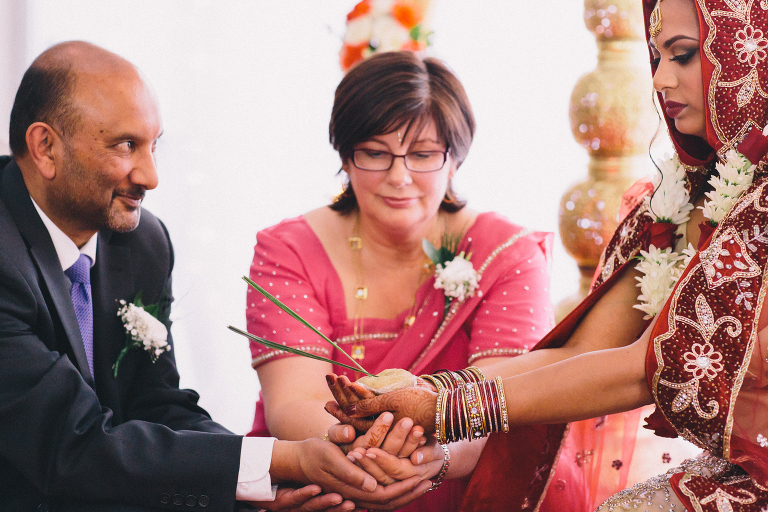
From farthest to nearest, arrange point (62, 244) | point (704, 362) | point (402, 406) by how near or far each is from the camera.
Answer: point (62, 244)
point (402, 406)
point (704, 362)

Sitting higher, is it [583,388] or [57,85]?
[57,85]

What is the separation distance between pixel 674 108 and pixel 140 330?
1536 mm

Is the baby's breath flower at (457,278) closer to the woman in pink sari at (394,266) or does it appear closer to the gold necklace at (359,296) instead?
the woman in pink sari at (394,266)

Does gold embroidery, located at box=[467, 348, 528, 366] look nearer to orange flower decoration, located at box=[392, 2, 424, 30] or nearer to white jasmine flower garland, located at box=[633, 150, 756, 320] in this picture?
Result: white jasmine flower garland, located at box=[633, 150, 756, 320]

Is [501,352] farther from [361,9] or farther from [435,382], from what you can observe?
[361,9]

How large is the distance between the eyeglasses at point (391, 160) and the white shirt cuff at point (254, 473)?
0.95 m

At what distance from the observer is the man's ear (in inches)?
81.7

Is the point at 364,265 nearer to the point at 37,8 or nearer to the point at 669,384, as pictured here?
the point at 669,384

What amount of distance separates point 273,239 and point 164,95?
1941 mm

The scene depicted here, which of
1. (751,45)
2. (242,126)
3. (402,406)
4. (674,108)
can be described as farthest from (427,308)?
(242,126)

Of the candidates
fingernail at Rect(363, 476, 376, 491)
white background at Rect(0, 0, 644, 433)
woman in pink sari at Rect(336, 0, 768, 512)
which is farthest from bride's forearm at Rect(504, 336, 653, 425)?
white background at Rect(0, 0, 644, 433)

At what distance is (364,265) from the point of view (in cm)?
266

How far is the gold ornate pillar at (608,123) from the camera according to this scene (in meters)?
3.03

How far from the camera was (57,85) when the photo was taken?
209 cm
